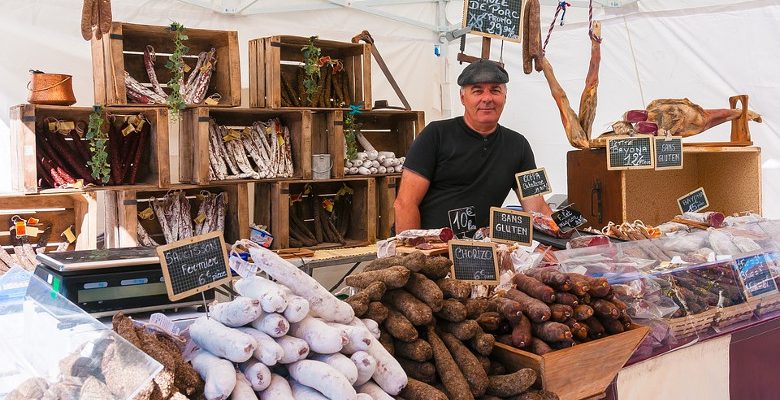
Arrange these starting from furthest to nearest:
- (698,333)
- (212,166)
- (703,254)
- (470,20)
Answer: (212,166)
(470,20)
(703,254)
(698,333)

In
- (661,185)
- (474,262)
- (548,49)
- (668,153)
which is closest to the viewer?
(474,262)

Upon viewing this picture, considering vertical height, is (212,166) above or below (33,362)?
above

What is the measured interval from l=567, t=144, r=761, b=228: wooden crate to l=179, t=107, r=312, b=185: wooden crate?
Result: 2505 millimetres

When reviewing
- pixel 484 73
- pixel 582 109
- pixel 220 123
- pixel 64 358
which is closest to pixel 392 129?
pixel 220 123

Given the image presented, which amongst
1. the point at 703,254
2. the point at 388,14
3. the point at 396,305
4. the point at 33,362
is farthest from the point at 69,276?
the point at 388,14

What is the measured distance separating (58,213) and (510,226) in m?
3.82

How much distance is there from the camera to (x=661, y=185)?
4316 mm

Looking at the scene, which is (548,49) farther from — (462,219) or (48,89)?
(48,89)

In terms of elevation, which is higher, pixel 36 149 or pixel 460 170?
pixel 36 149

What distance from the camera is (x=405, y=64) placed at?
25.2ft

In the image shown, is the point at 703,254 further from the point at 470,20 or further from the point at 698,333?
the point at 470,20

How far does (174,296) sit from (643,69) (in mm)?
5728

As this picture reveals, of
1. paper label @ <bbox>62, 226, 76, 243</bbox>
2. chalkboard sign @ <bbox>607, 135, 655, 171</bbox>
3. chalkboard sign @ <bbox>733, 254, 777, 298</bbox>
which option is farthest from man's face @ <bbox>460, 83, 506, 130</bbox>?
paper label @ <bbox>62, 226, 76, 243</bbox>

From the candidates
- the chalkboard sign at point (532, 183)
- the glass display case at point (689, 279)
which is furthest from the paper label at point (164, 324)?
the chalkboard sign at point (532, 183)
